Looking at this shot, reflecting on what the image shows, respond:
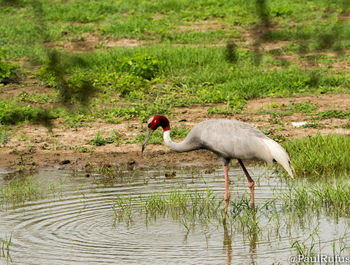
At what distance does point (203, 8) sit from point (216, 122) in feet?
41.1

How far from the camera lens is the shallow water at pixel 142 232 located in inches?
231

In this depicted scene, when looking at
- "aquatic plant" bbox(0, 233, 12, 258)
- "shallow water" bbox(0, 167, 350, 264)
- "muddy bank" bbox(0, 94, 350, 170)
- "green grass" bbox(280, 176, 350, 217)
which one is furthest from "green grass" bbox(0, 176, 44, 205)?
"green grass" bbox(280, 176, 350, 217)

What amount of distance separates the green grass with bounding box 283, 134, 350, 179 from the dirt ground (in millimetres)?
764

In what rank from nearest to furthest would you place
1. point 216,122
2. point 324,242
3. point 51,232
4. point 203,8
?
point 324,242 < point 51,232 < point 216,122 < point 203,8

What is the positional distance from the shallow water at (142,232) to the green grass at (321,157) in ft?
1.42

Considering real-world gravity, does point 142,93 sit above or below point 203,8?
below

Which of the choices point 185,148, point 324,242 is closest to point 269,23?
point 324,242

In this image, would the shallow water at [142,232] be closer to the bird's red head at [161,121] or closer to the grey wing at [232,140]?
the grey wing at [232,140]

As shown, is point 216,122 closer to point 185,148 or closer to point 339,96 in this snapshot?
point 185,148

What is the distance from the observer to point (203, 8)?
19.5 meters

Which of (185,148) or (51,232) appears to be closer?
(51,232)

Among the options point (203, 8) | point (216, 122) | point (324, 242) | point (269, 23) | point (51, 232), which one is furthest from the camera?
point (203, 8)

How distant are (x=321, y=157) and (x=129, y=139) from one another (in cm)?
327

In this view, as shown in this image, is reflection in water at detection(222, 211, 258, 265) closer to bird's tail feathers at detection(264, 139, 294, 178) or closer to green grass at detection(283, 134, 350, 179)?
bird's tail feathers at detection(264, 139, 294, 178)
